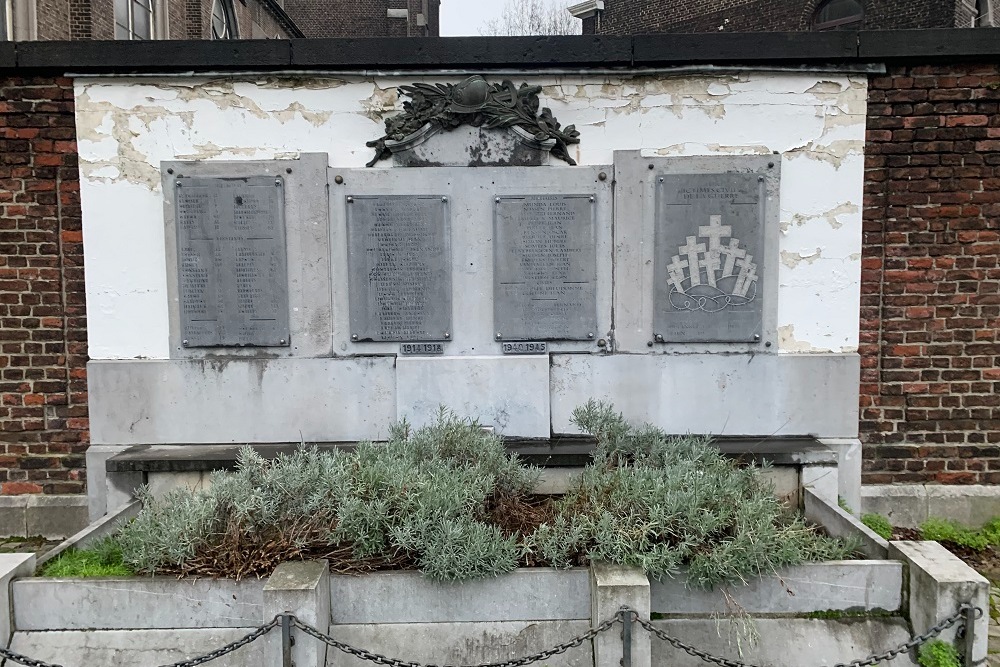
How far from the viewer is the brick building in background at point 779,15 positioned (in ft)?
52.7

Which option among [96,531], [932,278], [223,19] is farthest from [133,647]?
[223,19]

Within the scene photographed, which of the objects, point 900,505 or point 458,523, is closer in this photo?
→ point 458,523

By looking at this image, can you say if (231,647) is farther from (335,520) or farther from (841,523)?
(841,523)

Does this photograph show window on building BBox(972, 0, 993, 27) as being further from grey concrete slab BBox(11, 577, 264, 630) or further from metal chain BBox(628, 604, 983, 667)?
grey concrete slab BBox(11, 577, 264, 630)

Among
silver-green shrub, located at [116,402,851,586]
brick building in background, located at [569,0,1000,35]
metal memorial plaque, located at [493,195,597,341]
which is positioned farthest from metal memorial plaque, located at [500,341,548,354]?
brick building in background, located at [569,0,1000,35]

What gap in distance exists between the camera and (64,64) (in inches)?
195

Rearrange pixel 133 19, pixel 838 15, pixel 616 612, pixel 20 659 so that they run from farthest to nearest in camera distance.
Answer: pixel 838 15, pixel 133 19, pixel 616 612, pixel 20 659

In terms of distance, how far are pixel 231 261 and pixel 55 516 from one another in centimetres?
232

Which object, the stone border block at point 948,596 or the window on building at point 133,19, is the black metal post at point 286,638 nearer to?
the stone border block at point 948,596

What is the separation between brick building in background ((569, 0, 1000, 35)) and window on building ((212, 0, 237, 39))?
9857 mm

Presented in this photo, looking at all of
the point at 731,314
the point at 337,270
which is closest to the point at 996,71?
the point at 731,314

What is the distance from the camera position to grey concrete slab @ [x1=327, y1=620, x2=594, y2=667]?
341 cm

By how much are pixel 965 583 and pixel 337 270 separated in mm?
4117

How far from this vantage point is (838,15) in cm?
1806
